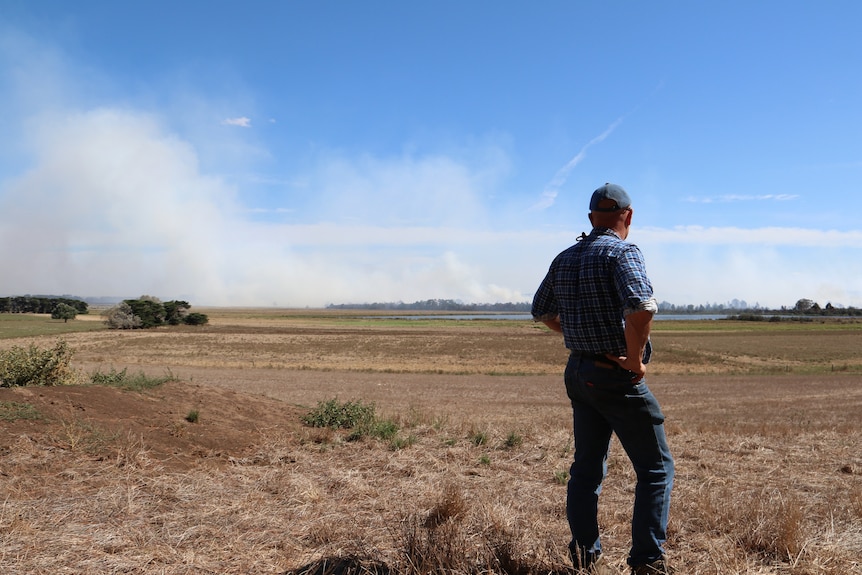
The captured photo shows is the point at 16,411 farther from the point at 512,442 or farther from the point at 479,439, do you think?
the point at 512,442

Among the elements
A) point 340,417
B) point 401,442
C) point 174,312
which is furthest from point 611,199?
point 174,312

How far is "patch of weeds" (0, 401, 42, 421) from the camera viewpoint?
5824 millimetres

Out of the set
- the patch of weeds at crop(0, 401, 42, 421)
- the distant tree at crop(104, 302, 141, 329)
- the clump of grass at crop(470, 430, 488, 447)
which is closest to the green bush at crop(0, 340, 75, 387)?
the patch of weeds at crop(0, 401, 42, 421)

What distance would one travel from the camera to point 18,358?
327 inches

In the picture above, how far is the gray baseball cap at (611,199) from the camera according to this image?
10.4ft

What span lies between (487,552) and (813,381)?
3296 centimetres

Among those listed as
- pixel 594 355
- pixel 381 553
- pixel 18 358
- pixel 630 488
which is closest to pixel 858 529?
pixel 630 488

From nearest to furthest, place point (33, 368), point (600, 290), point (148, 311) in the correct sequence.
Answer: point (600, 290), point (33, 368), point (148, 311)

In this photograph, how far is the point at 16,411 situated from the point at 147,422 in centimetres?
130

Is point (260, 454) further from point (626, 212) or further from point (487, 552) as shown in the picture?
point (626, 212)

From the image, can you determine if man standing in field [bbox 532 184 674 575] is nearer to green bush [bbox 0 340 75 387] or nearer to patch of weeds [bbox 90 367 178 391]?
patch of weeds [bbox 90 367 178 391]

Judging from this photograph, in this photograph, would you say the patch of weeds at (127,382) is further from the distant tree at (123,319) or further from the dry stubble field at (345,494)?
the distant tree at (123,319)

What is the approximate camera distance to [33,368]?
27.1ft

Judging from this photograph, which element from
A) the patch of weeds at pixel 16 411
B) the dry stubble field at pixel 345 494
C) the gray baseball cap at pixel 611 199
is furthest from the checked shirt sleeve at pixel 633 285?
the patch of weeds at pixel 16 411
